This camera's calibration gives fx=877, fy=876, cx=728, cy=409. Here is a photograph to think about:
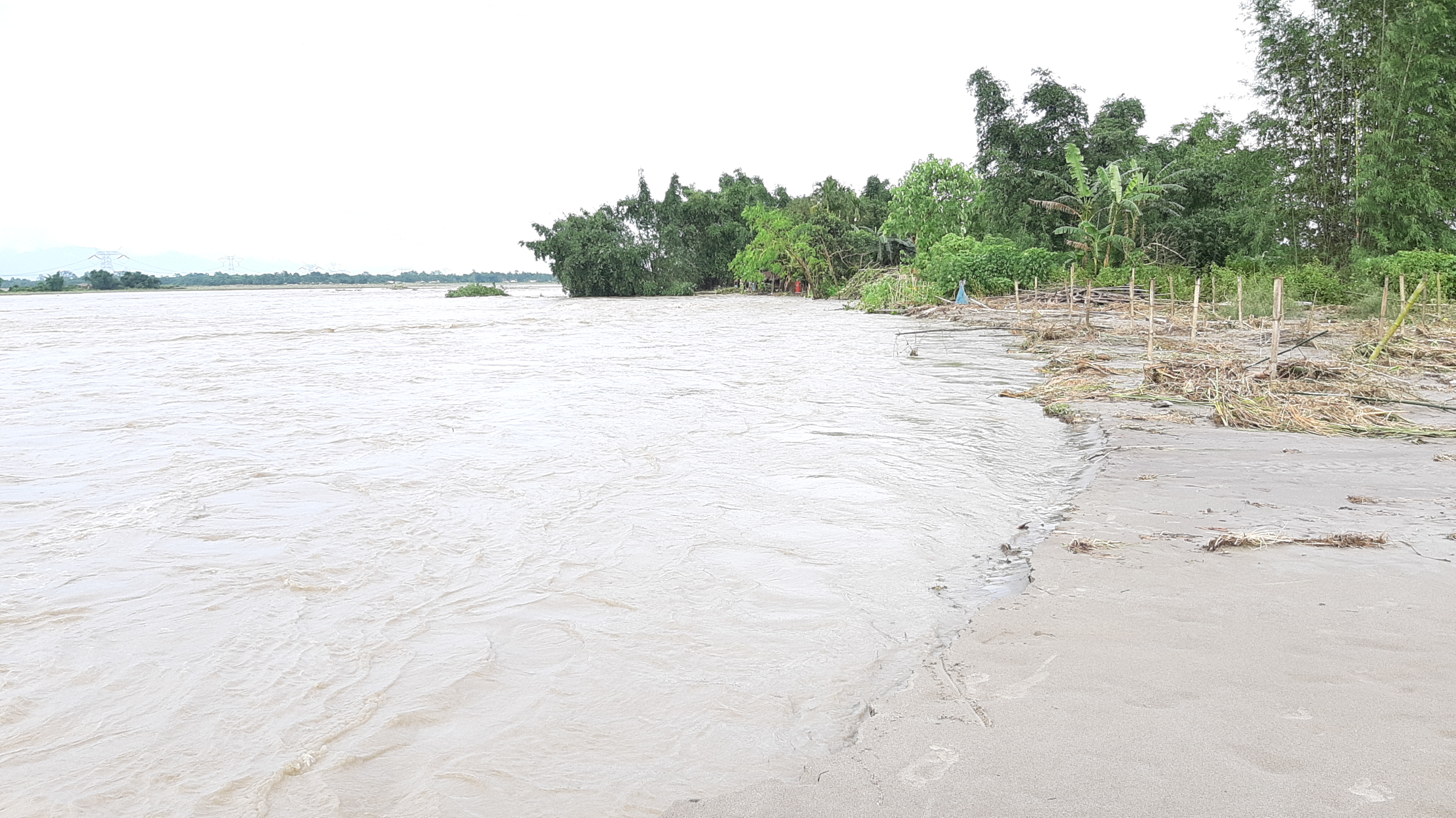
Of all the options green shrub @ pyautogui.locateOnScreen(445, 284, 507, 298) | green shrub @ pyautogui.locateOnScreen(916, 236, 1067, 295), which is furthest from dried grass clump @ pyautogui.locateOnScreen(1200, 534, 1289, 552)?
green shrub @ pyautogui.locateOnScreen(445, 284, 507, 298)

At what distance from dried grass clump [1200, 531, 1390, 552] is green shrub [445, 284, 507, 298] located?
198ft

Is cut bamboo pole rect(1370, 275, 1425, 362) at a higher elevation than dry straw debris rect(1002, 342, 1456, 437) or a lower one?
higher

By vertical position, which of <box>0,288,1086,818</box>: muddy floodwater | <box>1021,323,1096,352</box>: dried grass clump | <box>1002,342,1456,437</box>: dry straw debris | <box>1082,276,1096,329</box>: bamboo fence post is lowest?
<box>0,288,1086,818</box>: muddy floodwater

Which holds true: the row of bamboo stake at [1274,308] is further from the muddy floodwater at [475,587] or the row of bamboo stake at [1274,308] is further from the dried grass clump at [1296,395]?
the muddy floodwater at [475,587]

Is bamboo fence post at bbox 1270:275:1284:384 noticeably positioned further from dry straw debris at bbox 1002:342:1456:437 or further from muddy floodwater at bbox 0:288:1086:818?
muddy floodwater at bbox 0:288:1086:818

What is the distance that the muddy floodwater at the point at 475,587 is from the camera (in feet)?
8.38

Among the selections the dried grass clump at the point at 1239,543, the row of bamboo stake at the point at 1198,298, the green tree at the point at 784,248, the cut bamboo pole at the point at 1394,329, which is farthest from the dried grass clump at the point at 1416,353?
the green tree at the point at 784,248

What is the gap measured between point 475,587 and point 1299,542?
12.7 feet

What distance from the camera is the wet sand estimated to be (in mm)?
2174

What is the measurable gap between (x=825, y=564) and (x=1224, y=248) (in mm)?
27066

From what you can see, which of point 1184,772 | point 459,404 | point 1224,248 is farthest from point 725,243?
point 1184,772

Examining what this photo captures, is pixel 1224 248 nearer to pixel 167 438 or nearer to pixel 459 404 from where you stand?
pixel 459 404

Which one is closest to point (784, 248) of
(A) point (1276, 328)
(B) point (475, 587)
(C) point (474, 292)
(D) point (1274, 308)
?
(C) point (474, 292)

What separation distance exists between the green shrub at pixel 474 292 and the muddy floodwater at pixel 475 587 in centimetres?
5320
